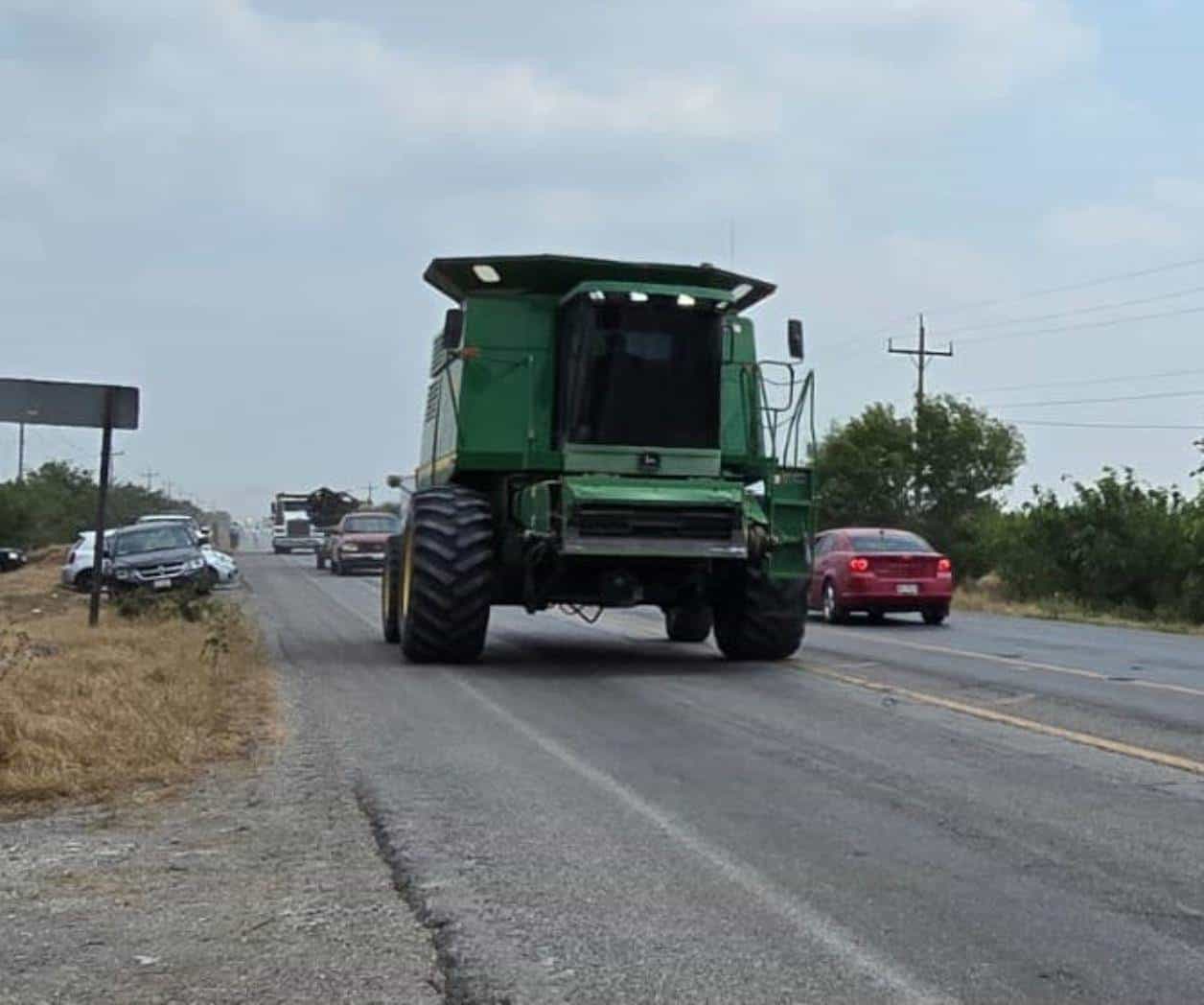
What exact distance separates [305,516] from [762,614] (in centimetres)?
6401

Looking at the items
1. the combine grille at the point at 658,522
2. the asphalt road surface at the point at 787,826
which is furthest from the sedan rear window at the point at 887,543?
the combine grille at the point at 658,522

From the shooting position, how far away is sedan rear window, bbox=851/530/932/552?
90.6ft

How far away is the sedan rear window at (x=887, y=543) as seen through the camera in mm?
27625

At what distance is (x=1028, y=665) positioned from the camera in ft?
60.0

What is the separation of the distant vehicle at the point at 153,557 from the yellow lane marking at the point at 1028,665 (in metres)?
10.4

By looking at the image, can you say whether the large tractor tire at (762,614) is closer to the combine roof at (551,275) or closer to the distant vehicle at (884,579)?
the combine roof at (551,275)

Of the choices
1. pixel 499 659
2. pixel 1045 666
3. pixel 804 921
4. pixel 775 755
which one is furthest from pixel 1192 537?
pixel 804 921

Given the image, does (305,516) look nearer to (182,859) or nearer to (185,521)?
(185,521)

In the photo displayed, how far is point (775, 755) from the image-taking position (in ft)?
36.7

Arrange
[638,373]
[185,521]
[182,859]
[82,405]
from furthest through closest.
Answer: [185,521], [82,405], [638,373], [182,859]

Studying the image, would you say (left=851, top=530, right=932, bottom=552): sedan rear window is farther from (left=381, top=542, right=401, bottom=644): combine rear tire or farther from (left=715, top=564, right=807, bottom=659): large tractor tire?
(left=715, top=564, right=807, bottom=659): large tractor tire

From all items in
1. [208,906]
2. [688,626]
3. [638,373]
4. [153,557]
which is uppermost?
[638,373]

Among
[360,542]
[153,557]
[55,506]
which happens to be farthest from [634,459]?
[55,506]

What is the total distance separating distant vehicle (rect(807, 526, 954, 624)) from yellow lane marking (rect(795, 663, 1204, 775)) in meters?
10.3
